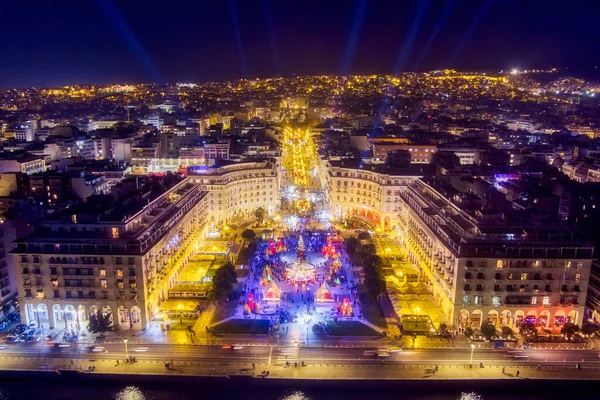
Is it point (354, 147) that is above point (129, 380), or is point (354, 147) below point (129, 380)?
above

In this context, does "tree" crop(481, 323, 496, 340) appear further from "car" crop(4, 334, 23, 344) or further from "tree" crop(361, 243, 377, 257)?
"car" crop(4, 334, 23, 344)

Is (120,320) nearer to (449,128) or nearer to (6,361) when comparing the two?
(6,361)

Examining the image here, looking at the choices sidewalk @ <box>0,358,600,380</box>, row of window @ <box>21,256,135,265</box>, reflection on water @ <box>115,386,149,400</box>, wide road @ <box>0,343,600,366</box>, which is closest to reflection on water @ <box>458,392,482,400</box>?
sidewalk @ <box>0,358,600,380</box>

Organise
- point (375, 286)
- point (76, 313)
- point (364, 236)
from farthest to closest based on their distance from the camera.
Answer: point (364, 236) < point (375, 286) < point (76, 313)

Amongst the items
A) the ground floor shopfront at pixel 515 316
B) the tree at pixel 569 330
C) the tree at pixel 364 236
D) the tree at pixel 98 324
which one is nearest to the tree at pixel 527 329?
the ground floor shopfront at pixel 515 316

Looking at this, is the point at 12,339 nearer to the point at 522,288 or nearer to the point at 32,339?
the point at 32,339

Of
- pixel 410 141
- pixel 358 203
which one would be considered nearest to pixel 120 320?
pixel 358 203

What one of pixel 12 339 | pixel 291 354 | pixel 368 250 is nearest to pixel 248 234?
pixel 368 250
